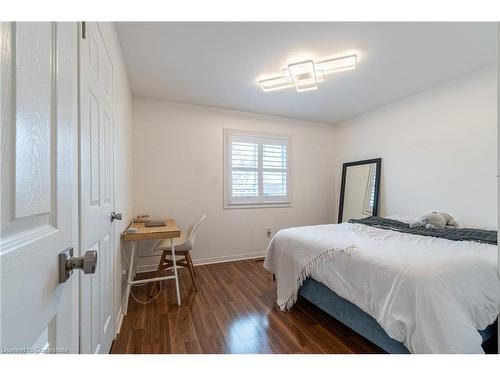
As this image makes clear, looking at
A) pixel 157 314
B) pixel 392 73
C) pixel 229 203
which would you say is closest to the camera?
pixel 157 314

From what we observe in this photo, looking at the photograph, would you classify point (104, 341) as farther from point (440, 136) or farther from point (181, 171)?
point (440, 136)

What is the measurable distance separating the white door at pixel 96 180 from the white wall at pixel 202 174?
1.60 metres

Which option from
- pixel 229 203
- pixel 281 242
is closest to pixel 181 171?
pixel 229 203

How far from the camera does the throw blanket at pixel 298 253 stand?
1.80m

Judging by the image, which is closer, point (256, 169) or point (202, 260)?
point (202, 260)

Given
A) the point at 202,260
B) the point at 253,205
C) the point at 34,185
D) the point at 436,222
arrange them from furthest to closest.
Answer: the point at 253,205, the point at 202,260, the point at 436,222, the point at 34,185

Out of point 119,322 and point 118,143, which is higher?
point 118,143

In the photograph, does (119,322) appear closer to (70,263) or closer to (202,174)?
(70,263)

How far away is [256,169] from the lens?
368 cm

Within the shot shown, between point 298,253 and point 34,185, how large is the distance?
192 centimetres

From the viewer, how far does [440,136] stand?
2701 mm

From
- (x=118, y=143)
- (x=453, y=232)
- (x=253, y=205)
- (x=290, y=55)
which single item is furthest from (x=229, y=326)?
(x=290, y=55)

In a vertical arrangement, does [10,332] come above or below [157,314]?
above
